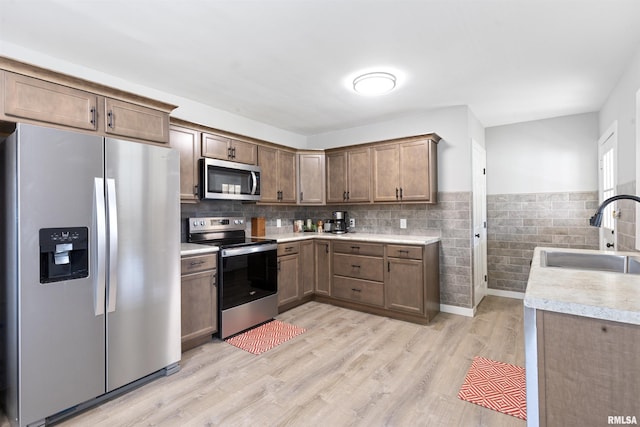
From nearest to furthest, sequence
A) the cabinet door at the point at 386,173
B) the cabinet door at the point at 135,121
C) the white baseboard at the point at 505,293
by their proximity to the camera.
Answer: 1. the cabinet door at the point at 135,121
2. the cabinet door at the point at 386,173
3. the white baseboard at the point at 505,293

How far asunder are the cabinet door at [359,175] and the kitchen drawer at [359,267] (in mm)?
838

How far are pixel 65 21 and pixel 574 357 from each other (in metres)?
3.23

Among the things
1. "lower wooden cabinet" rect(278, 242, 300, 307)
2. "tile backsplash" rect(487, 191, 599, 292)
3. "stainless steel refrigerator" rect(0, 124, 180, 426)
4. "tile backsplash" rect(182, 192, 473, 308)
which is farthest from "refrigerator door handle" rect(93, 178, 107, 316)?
"tile backsplash" rect(487, 191, 599, 292)

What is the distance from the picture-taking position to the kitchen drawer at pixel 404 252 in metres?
3.36

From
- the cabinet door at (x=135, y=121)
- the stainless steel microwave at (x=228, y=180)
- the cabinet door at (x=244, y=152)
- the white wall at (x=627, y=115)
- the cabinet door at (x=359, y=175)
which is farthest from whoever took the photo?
the cabinet door at (x=359, y=175)

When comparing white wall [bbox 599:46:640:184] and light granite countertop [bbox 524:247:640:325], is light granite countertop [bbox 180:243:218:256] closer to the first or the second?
light granite countertop [bbox 524:247:640:325]

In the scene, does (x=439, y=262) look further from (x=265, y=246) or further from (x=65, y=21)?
(x=65, y=21)

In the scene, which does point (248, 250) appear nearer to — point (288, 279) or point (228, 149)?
point (288, 279)

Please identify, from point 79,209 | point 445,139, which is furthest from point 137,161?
point 445,139

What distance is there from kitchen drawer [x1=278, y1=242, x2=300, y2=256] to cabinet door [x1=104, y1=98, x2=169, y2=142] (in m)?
1.73

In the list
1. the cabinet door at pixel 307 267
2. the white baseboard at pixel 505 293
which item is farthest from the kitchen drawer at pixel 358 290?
the white baseboard at pixel 505 293

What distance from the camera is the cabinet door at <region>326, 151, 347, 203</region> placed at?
4.34m

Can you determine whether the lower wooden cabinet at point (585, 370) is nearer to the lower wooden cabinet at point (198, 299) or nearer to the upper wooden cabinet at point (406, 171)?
the lower wooden cabinet at point (198, 299)

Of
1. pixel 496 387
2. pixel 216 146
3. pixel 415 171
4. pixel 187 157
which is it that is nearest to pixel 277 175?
pixel 216 146
